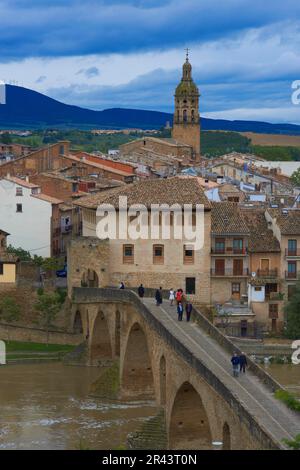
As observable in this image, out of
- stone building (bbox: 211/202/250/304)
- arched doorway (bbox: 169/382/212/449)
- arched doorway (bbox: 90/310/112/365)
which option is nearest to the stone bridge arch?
arched doorway (bbox: 169/382/212/449)

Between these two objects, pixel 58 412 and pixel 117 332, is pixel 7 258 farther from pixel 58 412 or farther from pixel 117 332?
pixel 58 412

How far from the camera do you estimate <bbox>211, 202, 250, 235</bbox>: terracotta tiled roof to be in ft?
231

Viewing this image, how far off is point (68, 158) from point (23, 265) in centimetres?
2996

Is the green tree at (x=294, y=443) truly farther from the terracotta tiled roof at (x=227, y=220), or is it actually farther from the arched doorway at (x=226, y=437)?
the terracotta tiled roof at (x=227, y=220)

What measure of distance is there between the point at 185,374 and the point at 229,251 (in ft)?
98.7

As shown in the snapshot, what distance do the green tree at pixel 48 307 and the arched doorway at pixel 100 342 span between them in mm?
4084

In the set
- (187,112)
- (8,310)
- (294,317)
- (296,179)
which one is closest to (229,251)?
(294,317)

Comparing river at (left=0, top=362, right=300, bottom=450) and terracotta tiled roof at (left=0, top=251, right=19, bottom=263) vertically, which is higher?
terracotta tiled roof at (left=0, top=251, right=19, bottom=263)

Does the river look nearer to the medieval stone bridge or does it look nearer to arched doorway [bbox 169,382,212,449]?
the medieval stone bridge

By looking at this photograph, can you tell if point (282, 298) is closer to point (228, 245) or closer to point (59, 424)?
point (228, 245)

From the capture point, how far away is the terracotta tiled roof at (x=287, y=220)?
2798 inches

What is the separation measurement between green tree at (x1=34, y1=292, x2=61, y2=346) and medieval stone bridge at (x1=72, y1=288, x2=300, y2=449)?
2.15 meters

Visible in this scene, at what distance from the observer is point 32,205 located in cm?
7938

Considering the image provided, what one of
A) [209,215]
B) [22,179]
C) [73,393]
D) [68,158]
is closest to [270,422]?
[73,393]
